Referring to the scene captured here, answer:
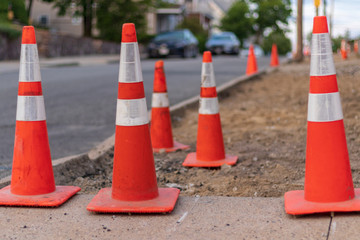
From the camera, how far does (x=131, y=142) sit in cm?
314

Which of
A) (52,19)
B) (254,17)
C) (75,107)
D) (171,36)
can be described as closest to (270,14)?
(254,17)

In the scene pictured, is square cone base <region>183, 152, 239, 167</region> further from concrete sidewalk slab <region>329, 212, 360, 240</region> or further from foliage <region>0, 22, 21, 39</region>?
foliage <region>0, 22, 21, 39</region>

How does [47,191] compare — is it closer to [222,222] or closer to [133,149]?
[133,149]

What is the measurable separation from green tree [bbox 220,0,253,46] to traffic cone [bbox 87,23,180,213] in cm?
7023

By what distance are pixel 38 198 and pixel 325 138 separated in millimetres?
1765

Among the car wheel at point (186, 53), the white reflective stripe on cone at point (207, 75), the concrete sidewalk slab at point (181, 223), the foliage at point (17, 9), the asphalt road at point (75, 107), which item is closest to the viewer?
the concrete sidewalk slab at point (181, 223)

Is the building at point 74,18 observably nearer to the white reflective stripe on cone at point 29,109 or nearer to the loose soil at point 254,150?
the loose soil at point 254,150

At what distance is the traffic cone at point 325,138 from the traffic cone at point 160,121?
2.29m

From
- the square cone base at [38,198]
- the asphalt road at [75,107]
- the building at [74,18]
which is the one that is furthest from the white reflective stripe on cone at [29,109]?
the building at [74,18]

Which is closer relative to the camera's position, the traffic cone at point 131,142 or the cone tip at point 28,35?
the traffic cone at point 131,142

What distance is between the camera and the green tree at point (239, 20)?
237 ft

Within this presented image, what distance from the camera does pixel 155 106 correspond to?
5160mm

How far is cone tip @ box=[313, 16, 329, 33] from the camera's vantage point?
2939mm

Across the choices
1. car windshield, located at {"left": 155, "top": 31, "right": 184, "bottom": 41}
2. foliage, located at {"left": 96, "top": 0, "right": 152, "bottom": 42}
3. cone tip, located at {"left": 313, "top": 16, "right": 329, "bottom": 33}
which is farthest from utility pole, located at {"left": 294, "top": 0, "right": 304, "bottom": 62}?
cone tip, located at {"left": 313, "top": 16, "right": 329, "bottom": 33}
